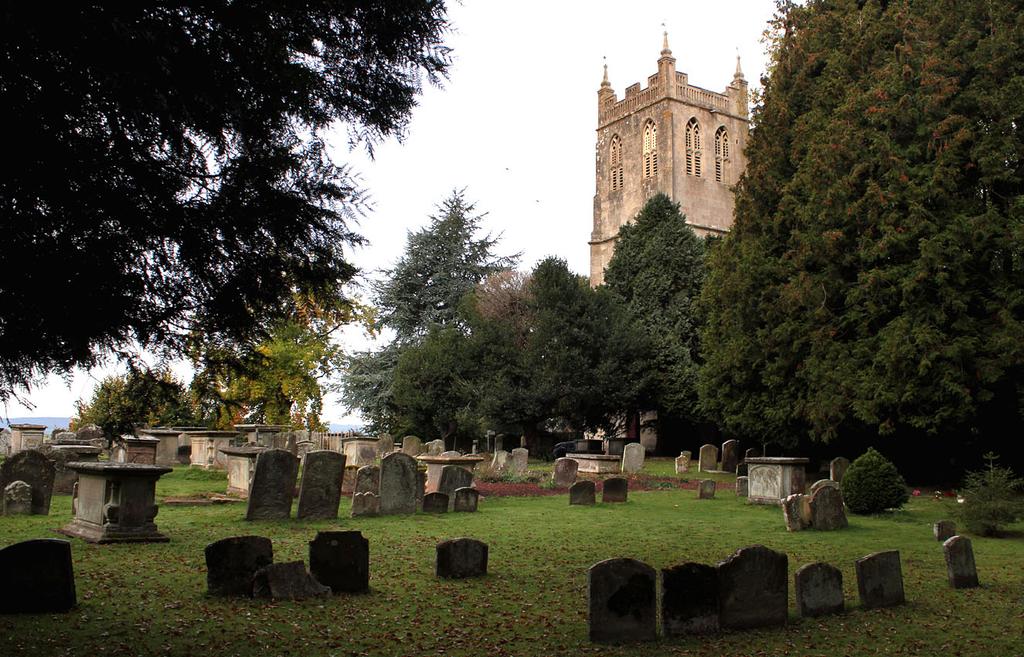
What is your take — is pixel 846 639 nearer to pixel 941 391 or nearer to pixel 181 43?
pixel 181 43

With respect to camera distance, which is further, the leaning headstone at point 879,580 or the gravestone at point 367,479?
the gravestone at point 367,479

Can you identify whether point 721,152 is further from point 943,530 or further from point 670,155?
point 943,530

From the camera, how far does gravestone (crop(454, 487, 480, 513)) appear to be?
619 inches

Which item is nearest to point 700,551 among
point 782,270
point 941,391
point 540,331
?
point 941,391

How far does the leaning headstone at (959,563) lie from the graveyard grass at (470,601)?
17cm

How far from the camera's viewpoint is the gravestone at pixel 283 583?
7.95m

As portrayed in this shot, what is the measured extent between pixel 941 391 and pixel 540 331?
59.9 feet

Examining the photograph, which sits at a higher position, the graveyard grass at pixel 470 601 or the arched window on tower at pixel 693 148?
the arched window on tower at pixel 693 148

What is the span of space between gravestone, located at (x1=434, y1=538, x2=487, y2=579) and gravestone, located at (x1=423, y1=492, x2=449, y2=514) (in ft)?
19.0

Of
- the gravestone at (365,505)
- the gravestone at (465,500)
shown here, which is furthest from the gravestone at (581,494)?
the gravestone at (365,505)

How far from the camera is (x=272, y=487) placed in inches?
542

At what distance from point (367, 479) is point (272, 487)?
2.04 meters

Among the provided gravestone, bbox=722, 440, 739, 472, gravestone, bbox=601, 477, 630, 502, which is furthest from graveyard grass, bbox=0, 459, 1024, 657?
gravestone, bbox=722, 440, 739, 472

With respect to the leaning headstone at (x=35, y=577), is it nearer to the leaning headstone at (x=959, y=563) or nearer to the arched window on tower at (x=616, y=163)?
the leaning headstone at (x=959, y=563)
